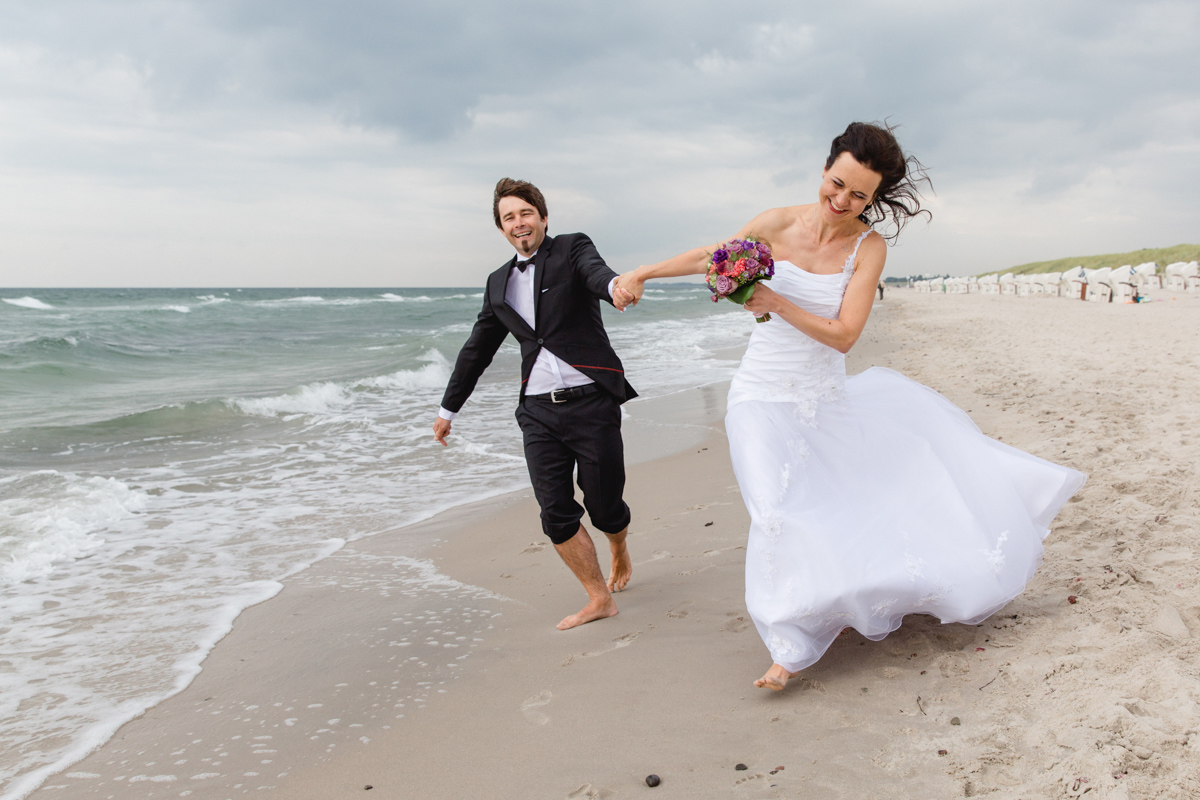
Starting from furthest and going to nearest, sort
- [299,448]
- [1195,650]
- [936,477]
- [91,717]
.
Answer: [299,448] < [91,717] < [936,477] < [1195,650]

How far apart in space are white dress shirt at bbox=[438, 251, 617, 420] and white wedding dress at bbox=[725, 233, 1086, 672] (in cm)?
94

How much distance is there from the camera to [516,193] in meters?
4.06

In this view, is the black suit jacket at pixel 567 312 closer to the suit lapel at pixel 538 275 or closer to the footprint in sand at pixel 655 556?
the suit lapel at pixel 538 275

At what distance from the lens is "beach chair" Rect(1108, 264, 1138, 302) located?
80.9ft

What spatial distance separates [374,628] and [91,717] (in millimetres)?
1321

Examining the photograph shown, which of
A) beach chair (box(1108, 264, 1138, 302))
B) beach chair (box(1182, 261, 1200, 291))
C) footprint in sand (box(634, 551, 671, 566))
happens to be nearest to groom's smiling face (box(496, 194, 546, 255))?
footprint in sand (box(634, 551, 671, 566))

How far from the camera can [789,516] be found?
2.98 metres

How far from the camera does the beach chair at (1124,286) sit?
80.9ft

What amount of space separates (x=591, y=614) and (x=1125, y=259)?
2460 inches

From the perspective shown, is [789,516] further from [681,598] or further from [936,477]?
[681,598]

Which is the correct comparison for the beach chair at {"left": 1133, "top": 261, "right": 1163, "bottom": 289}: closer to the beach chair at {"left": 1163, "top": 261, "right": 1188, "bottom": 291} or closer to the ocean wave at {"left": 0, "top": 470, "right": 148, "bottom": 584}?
the beach chair at {"left": 1163, "top": 261, "right": 1188, "bottom": 291}

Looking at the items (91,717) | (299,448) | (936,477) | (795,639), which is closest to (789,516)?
(795,639)

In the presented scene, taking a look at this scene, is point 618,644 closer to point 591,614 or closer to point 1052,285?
point 591,614

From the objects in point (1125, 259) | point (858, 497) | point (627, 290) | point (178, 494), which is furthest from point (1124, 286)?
point (1125, 259)
